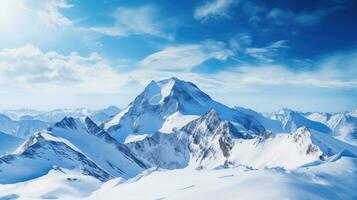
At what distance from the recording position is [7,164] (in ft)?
621

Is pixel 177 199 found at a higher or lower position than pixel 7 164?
lower

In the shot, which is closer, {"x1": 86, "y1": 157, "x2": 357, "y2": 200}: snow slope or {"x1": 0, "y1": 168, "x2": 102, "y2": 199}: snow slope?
{"x1": 86, "y1": 157, "x2": 357, "y2": 200}: snow slope

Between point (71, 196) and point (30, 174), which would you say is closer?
point (71, 196)

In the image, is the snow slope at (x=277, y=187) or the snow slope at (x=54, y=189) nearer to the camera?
the snow slope at (x=277, y=187)

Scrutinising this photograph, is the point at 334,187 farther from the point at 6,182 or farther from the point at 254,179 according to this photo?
the point at 6,182

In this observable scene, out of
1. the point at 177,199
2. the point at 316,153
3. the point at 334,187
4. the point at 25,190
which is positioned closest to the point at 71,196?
the point at 25,190

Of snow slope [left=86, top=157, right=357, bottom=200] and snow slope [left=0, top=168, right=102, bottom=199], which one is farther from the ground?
snow slope [left=0, top=168, right=102, bottom=199]

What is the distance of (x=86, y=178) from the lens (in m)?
159

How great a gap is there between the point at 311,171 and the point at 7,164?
524 ft

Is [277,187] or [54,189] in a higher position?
[54,189]

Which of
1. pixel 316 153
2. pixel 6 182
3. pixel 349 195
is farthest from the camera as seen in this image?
pixel 316 153

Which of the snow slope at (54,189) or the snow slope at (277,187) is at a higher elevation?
the snow slope at (54,189)

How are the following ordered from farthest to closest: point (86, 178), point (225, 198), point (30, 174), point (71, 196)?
1. point (30, 174)
2. point (86, 178)
3. point (71, 196)
4. point (225, 198)

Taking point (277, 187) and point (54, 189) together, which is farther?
point (54, 189)
